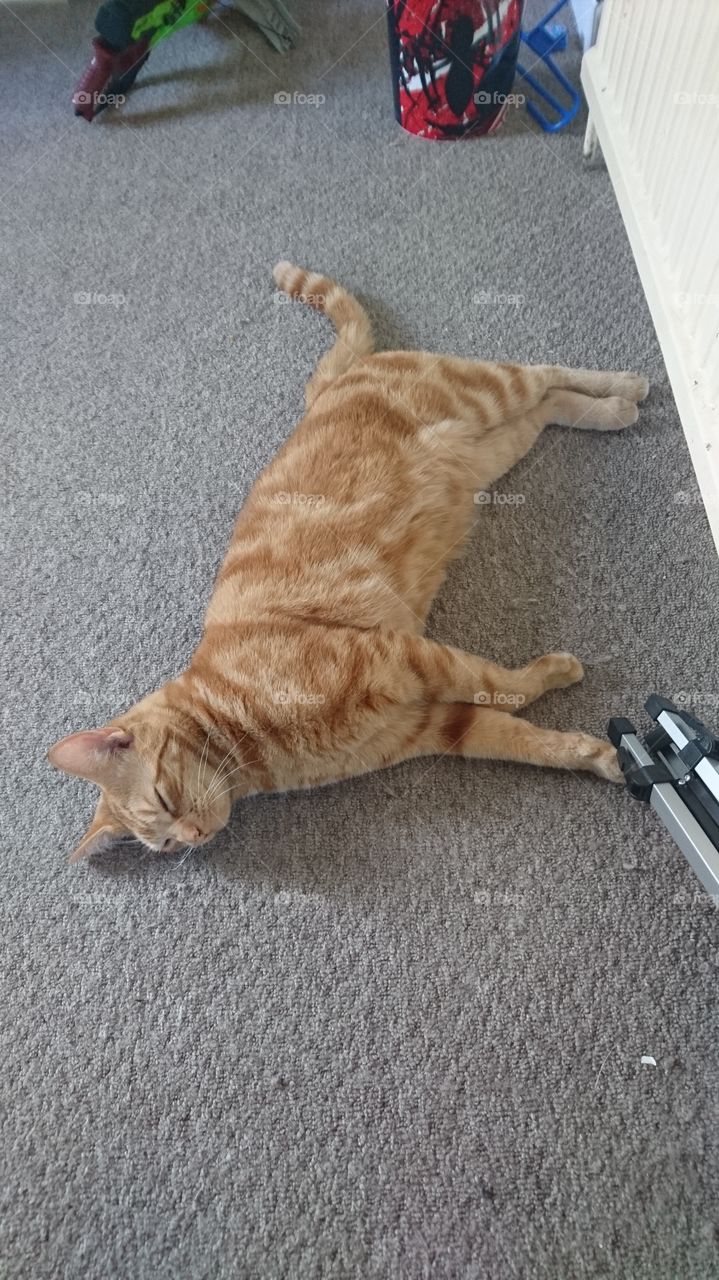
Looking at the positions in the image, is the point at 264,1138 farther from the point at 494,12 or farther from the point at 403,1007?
the point at 494,12

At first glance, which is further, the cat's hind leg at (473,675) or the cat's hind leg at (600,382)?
the cat's hind leg at (600,382)

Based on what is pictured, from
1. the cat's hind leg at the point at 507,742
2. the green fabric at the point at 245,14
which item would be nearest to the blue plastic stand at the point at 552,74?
the green fabric at the point at 245,14

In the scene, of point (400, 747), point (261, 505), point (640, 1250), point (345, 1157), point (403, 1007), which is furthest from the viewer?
point (261, 505)

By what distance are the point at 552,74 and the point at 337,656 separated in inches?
86.6

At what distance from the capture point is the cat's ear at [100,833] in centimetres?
139

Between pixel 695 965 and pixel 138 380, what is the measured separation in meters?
1.84

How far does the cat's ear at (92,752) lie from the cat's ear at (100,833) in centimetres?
11

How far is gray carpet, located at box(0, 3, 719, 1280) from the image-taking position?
1166 mm

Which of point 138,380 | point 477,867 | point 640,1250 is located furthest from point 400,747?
point 138,380

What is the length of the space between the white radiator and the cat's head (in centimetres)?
99

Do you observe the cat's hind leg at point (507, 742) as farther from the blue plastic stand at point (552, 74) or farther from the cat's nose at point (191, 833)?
the blue plastic stand at point (552, 74)

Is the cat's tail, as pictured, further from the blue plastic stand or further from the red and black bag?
the blue plastic stand

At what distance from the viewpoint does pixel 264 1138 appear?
4.02ft

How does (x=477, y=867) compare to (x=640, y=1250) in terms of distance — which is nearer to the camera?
(x=640, y=1250)
